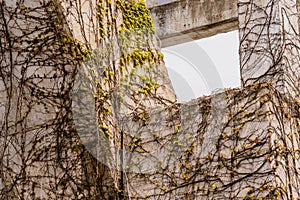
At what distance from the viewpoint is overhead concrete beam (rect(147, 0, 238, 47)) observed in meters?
10.7

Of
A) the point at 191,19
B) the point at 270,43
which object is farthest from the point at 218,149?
the point at 191,19

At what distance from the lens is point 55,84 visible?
23.2ft

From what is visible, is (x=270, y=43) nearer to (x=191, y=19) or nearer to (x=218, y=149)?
(x=218, y=149)

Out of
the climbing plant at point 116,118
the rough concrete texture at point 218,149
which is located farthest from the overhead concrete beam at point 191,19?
the rough concrete texture at point 218,149

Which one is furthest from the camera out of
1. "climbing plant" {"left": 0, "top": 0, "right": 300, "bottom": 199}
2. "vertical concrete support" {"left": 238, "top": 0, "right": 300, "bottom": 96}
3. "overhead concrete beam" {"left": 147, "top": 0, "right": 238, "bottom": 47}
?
"overhead concrete beam" {"left": 147, "top": 0, "right": 238, "bottom": 47}

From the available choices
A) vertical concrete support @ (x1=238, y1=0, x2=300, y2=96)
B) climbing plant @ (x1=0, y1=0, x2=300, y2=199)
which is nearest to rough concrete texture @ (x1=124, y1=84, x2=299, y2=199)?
climbing plant @ (x1=0, y1=0, x2=300, y2=199)

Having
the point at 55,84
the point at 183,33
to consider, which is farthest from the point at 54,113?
the point at 183,33

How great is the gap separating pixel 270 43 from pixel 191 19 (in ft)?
13.8

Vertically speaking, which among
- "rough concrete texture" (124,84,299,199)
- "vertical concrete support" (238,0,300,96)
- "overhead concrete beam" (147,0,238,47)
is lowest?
"rough concrete texture" (124,84,299,199)

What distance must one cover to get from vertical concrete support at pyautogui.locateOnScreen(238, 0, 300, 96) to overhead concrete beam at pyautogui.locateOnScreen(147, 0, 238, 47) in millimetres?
3528

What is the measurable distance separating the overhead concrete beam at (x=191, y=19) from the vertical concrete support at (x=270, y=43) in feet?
11.6

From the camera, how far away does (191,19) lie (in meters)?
11.0

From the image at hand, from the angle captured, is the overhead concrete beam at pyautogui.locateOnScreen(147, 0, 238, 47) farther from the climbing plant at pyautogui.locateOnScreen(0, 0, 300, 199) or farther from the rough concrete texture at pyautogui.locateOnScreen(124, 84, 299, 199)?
the rough concrete texture at pyautogui.locateOnScreen(124, 84, 299, 199)

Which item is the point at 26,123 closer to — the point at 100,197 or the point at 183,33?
the point at 100,197
